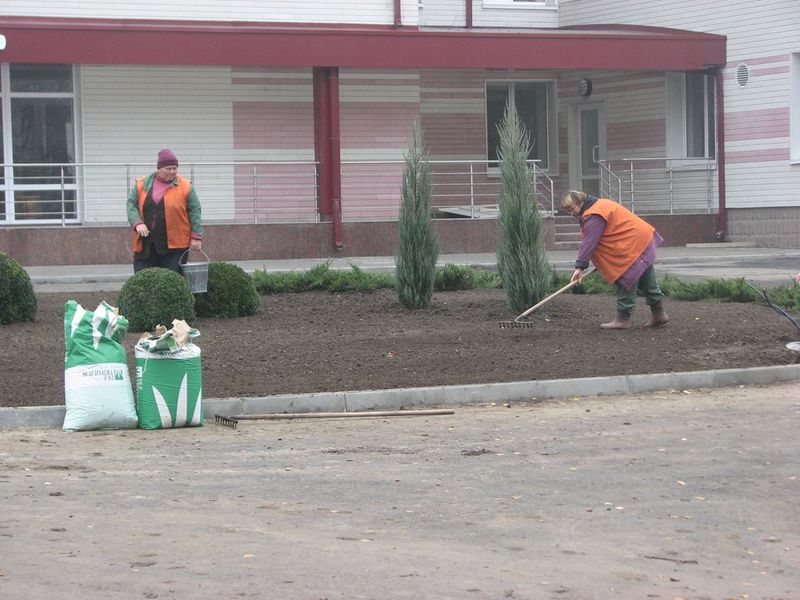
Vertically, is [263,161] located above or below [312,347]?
above

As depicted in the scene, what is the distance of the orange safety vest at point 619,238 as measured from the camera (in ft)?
38.6

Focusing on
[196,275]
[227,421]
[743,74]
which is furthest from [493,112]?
[227,421]

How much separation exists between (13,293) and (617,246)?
575 centimetres

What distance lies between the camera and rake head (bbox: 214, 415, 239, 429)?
8.85 metres

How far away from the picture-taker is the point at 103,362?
8.76 m

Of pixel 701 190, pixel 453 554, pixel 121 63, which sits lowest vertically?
pixel 453 554

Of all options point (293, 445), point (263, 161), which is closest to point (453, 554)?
point (293, 445)

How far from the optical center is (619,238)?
1179 centimetres

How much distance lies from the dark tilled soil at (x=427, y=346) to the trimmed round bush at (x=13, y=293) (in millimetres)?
161

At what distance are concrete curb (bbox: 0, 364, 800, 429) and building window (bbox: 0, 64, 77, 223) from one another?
15.1m

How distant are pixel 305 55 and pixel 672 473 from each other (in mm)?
17754

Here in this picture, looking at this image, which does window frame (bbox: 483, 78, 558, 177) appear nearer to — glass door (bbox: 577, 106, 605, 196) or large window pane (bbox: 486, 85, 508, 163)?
large window pane (bbox: 486, 85, 508, 163)

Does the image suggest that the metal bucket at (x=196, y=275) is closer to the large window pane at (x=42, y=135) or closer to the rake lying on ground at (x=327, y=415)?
the rake lying on ground at (x=327, y=415)

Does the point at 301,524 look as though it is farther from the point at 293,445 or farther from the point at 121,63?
the point at 121,63
